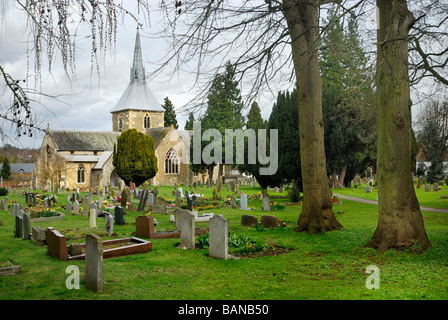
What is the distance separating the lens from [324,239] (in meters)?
10.6

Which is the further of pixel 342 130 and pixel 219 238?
pixel 342 130

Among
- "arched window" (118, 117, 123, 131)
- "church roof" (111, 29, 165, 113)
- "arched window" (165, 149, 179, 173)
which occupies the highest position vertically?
"church roof" (111, 29, 165, 113)

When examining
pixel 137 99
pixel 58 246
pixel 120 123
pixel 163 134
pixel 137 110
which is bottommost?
pixel 58 246

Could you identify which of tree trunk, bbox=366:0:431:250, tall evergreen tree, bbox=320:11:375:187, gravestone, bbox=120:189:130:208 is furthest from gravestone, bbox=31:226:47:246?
tall evergreen tree, bbox=320:11:375:187

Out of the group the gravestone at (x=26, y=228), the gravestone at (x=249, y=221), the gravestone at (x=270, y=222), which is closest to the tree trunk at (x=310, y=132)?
the gravestone at (x=270, y=222)

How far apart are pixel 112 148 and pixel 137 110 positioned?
26.3ft

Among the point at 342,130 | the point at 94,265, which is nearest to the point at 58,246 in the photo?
the point at 94,265

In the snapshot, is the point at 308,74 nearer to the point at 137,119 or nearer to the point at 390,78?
the point at 390,78

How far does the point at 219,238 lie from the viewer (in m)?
9.14

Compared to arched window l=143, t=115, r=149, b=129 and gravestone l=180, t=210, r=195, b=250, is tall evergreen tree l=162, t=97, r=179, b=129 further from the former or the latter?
gravestone l=180, t=210, r=195, b=250

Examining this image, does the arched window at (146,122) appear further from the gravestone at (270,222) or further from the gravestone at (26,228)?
the gravestone at (270,222)

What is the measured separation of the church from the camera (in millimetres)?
48594

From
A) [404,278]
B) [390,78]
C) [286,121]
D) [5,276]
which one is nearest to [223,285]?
[404,278]

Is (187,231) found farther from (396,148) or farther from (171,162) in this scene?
(171,162)
